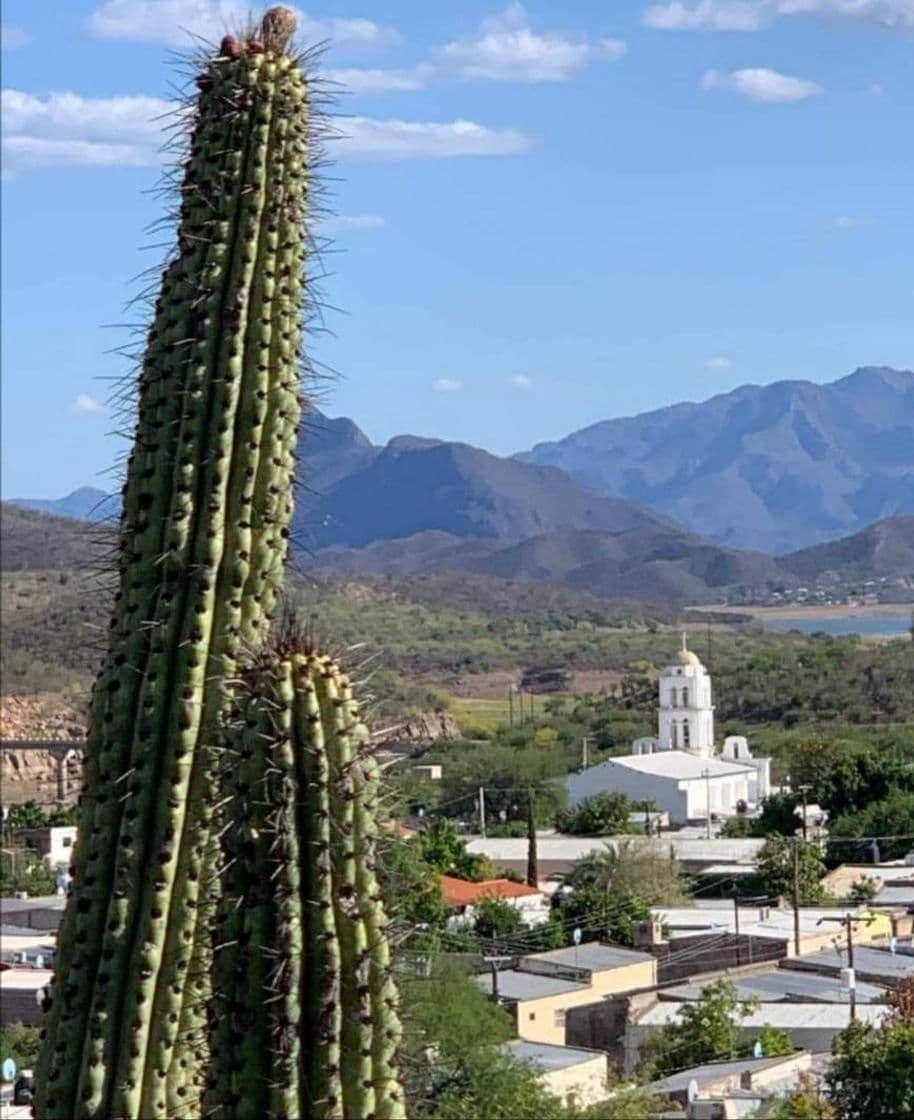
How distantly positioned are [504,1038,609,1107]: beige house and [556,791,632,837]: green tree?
4898 mm

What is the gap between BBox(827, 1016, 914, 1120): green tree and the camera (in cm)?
1210

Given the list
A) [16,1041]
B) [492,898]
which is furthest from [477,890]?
[16,1041]

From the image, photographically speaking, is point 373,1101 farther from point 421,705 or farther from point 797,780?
point 421,705

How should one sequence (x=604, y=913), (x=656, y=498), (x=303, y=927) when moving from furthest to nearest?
(x=656, y=498) < (x=604, y=913) < (x=303, y=927)

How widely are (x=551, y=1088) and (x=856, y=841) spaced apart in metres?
2.59

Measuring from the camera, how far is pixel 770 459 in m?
58.3

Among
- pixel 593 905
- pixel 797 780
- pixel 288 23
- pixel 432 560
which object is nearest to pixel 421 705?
pixel 593 905

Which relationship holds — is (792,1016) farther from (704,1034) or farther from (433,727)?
(433,727)

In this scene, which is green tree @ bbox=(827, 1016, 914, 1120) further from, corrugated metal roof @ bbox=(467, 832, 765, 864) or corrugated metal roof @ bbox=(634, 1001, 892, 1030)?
corrugated metal roof @ bbox=(467, 832, 765, 864)

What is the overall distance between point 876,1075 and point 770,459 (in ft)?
153

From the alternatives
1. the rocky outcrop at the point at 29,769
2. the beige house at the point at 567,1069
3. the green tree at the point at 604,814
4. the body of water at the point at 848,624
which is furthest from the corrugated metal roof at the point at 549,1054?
the rocky outcrop at the point at 29,769

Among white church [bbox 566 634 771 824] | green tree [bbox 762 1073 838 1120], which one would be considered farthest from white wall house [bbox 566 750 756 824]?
green tree [bbox 762 1073 838 1120]

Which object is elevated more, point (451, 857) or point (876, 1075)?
point (451, 857)

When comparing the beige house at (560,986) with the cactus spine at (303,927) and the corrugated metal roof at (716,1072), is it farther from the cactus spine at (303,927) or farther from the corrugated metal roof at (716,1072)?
the cactus spine at (303,927)
